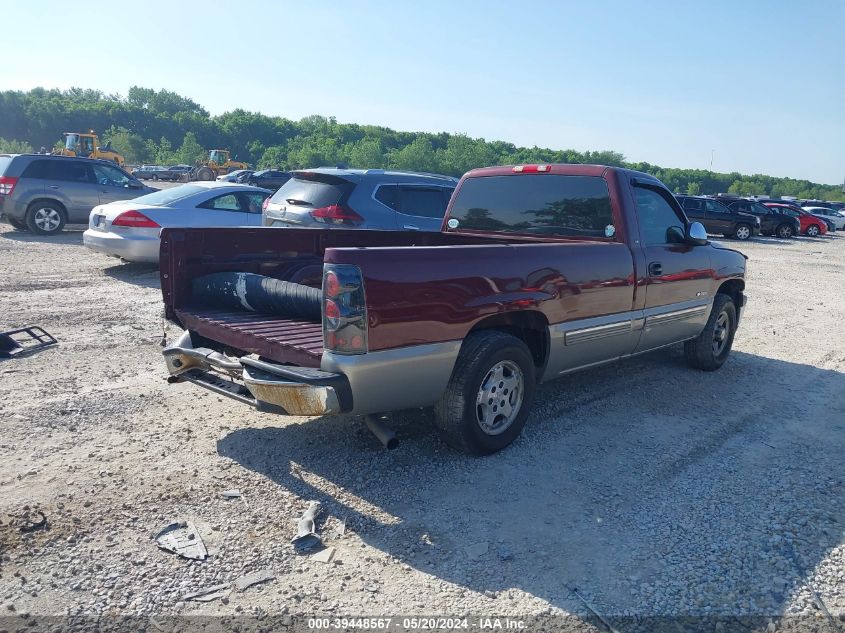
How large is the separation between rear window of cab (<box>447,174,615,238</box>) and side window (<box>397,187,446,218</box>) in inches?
126

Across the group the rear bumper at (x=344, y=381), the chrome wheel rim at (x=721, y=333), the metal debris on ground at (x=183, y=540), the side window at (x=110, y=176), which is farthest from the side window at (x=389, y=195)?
the side window at (x=110, y=176)

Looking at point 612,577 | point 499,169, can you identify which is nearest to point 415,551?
point 612,577

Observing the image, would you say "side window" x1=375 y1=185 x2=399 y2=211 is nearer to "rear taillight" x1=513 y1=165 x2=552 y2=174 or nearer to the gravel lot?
"rear taillight" x1=513 y1=165 x2=552 y2=174

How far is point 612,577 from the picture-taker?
3.04 meters

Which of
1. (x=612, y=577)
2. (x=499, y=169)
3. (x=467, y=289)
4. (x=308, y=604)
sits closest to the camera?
(x=308, y=604)

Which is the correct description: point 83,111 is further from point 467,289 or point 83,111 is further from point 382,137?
point 467,289

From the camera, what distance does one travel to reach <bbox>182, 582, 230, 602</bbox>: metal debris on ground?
9.16 feet

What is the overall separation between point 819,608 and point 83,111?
129 meters

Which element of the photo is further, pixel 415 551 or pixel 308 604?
pixel 415 551

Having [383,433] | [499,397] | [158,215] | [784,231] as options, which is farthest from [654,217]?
[784,231]

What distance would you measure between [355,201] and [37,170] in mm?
9208

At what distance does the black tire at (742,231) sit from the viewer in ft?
88.6

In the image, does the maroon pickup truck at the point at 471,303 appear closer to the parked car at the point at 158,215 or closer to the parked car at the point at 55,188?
the parked car at the point at 158,215

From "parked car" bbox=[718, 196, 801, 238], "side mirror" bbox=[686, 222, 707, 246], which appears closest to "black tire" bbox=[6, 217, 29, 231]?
"side mirror" bbox=[686, 222, 707, 246]
